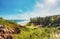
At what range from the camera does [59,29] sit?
12.7 metres

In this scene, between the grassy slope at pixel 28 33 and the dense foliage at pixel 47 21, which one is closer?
the grassy slope at pixel 28 33

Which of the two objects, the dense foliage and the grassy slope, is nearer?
the grassy slope

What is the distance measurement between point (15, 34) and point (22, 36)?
350 mm

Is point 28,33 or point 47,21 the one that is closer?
point 28,33

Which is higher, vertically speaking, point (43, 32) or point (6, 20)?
Answer: point (6, 20)

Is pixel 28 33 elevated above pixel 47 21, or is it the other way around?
pixel 47 21

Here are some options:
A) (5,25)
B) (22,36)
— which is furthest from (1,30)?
(22,36)

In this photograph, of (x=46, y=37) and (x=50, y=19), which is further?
(x=50, y=19)

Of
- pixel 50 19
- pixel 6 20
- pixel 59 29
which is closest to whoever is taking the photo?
pixel 6 20

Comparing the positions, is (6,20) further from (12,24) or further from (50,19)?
(50,19)

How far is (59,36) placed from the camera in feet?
38.5

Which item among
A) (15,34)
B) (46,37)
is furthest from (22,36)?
(46,37)

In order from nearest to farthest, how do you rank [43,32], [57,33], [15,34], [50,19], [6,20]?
[15,34]
[6,20]
[43,32]
[57,33]
[50,19]

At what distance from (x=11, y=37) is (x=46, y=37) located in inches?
88.5
